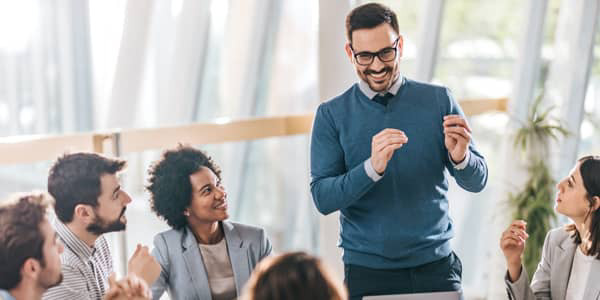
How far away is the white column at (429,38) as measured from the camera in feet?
18.8

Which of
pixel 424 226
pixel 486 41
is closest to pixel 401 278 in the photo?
pixel 424 226

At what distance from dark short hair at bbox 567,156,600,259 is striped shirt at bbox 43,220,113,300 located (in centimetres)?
151

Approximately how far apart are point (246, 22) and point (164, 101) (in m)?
1.00

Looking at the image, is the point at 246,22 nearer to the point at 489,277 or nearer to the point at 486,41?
the point at 486,41

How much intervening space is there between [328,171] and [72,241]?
31.5 inches

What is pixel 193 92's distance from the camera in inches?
230

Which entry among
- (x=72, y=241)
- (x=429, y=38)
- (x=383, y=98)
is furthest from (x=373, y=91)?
(x=429, y=38)

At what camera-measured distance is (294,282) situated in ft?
6.25

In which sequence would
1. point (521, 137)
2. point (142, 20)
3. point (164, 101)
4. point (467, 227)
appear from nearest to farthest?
1. point (142, 20)
2. point (521, 137)
3. point (164, 101)
4. point (467, 227)

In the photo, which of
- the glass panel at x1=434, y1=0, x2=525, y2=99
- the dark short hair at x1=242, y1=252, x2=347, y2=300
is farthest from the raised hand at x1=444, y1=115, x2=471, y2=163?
the glass panel at x1=434, y1=0, x2=525, y2=99

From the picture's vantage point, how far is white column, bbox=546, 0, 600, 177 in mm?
5473

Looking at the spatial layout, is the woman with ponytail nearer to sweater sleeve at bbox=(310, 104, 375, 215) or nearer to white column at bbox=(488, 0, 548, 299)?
sweater sleeve at bbox=(310, 104, 375, 215)

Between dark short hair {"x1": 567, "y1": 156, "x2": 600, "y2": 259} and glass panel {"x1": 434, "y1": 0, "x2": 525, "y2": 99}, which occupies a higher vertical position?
glass panel {"x1": 434, "y1": 0, "x2": 525, "y2": 99}

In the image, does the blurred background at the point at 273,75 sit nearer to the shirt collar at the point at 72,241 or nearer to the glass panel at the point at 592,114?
the glass panel at the point at 592,114
